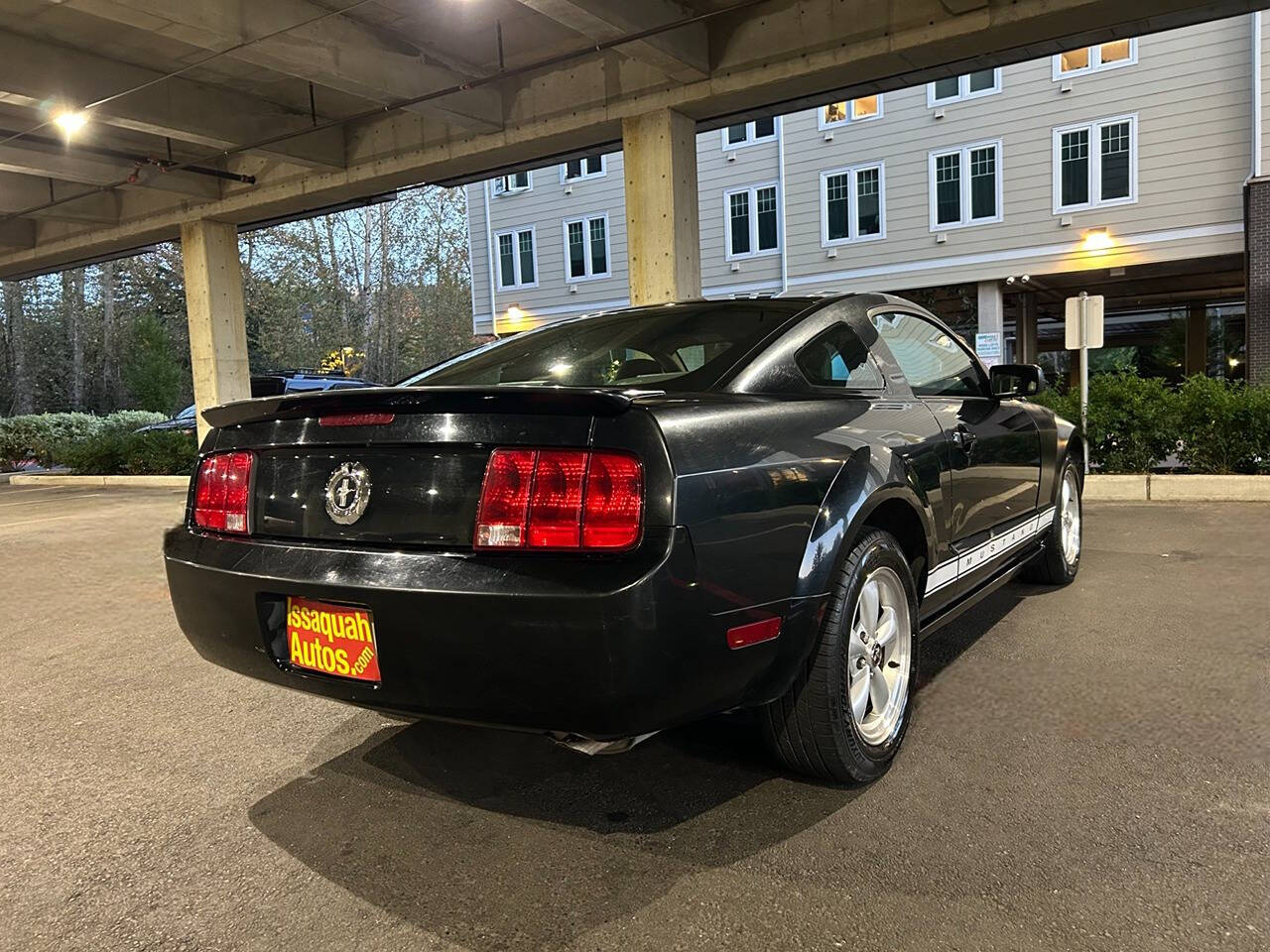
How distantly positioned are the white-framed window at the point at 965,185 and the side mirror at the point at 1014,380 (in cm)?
1477

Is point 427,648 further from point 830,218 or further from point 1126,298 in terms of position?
point 1126,298

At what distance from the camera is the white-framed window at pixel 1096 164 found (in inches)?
625

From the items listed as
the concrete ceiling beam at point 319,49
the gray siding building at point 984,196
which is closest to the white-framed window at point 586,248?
the gray siding building at point 984,196

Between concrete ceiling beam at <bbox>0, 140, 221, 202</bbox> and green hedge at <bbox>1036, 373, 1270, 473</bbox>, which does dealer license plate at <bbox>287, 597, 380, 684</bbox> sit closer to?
green hedge at <bbox>1036, 373, 1270, 473</bbox>

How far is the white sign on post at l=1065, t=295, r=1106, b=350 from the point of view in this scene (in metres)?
9.09

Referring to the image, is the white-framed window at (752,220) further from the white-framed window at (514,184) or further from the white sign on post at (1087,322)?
the white sign on post at (1087,322)

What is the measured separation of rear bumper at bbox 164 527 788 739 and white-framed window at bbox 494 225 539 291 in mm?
21551

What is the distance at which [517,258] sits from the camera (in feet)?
76.8

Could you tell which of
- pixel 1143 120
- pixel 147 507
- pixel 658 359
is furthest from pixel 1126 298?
pixel 658 359

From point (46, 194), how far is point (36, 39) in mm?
6137

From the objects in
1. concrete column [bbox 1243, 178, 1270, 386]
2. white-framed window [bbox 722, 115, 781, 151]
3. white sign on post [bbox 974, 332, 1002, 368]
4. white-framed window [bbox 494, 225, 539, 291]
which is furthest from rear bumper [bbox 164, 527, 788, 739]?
white-framed window [bbox 494, 225, 539, 291]

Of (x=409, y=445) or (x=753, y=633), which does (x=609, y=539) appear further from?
(x=409, y=445)

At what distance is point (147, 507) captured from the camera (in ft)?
36.8

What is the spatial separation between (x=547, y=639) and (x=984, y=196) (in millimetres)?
17794
